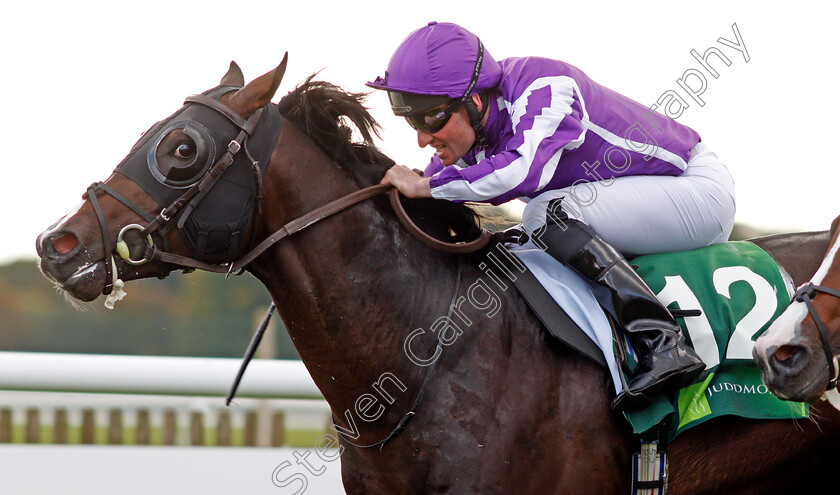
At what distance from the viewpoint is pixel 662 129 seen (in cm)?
270

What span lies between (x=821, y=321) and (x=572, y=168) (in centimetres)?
85

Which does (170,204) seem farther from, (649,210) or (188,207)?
(649,210)

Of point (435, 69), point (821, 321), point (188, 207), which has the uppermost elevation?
point (435, 69)

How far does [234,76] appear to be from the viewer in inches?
99.9

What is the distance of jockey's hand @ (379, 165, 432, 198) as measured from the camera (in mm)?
2432

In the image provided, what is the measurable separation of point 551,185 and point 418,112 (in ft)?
1.61

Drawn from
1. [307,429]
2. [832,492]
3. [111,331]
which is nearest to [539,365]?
[832,492]

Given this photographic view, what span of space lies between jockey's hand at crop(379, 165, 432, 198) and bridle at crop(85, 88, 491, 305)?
10 centimetres

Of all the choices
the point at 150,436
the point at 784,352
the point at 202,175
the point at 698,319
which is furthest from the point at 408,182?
the point at 150,436

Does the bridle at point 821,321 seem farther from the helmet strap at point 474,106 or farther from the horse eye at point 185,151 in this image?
the horse eye at point 185,151

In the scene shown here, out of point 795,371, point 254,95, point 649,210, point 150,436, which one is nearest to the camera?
point 795,371

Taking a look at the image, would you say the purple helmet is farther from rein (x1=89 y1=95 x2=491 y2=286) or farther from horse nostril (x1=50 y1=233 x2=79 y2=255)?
horse nostril (x1=50 y1=233 x2=79 y2=255)

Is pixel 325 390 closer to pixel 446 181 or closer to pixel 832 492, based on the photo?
pixel 446 181

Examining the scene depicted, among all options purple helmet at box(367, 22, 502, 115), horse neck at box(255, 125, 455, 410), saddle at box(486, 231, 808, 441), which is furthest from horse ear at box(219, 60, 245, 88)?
saddle at box(486, 231, 808, 441)
